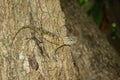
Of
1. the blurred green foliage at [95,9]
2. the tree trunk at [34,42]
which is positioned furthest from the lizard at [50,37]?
the blurred green foliage at [95,9]

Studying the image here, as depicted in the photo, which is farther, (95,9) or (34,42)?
(95,9)

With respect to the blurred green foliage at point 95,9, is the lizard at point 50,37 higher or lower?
lower

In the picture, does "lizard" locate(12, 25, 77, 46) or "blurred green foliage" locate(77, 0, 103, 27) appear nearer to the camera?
"lizard" locate(12, 25, 77, 46)

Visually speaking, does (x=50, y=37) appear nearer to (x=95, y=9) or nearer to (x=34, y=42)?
(x=34, y=42)

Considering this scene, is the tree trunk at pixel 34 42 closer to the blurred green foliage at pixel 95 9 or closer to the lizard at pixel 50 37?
the lizard at pixel 50 37

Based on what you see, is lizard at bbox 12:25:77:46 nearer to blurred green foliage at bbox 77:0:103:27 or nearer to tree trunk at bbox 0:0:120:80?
tree trunk at bbox 0:0:120:80

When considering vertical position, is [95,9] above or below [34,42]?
above

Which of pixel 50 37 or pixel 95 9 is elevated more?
pixel 95 9

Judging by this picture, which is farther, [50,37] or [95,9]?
[95,9]

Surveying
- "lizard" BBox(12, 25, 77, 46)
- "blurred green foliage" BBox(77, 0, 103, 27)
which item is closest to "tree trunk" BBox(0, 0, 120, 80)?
"lizard" BBox(12, 25, 77, 46)

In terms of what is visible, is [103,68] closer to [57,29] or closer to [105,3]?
[57,29]

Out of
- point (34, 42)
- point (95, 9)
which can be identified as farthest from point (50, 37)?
point (95, 9)

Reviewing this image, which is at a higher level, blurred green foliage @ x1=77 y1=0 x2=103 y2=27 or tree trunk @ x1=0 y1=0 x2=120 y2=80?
blurred green foliage @ x1=77 y1=0 x2=103 y2=27
